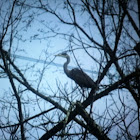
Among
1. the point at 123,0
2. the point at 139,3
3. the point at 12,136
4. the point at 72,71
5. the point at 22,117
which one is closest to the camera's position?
the point at 139,3

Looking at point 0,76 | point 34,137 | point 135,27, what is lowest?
point 34,137

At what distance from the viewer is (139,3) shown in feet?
8.36

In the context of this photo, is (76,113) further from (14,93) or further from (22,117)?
(14,93)

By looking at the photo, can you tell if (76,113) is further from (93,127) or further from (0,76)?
(0,76)

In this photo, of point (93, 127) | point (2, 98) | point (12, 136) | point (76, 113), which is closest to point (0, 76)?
point (2, 98)

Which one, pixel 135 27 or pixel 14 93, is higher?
pixel 14 93

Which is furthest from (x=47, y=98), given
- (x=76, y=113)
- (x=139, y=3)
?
(x=139, y=3)

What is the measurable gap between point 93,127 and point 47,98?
2.30 metres

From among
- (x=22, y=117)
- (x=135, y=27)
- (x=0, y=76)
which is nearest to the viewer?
(x=135, y=27)

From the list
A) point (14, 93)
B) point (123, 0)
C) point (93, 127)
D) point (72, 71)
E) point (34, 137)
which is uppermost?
point (72, 71)

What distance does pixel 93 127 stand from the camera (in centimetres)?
321

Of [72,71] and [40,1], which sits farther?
[72,71]

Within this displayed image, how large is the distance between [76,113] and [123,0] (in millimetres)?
2717

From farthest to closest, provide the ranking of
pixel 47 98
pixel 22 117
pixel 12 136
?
pixel 47 98 < pixel 22 117 < pixel 12 136
